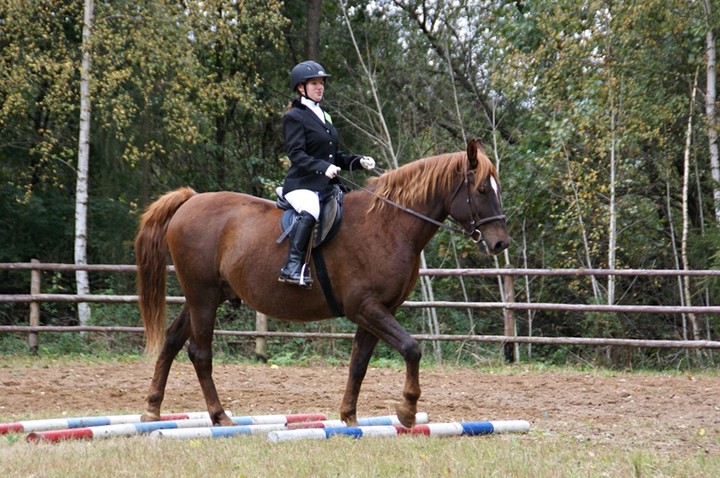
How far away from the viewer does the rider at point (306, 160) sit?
6.86 metres

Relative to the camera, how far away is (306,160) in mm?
6945

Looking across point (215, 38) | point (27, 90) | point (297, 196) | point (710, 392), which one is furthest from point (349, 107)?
point (297, 196)

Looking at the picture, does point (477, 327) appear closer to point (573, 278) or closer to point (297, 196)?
point (573, 278)

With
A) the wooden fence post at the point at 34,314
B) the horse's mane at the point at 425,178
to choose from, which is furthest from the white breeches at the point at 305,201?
the wooden fence post at the point at 34,314

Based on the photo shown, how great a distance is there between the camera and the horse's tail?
7902mm

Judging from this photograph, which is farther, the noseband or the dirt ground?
the dirt ground

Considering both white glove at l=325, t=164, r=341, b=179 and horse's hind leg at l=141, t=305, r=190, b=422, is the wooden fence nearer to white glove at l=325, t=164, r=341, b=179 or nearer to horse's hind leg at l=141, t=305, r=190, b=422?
horse's hind leg at l=141, t=305, r=190, b=422

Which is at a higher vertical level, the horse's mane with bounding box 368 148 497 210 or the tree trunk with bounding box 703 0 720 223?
the tree trunk with bounding box 703 0 720 223

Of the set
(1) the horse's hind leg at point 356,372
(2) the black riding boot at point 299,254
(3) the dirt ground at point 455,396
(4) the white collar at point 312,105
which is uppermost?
(4) the white collar at point 312,105

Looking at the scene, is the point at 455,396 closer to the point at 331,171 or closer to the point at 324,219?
the point at 324,219

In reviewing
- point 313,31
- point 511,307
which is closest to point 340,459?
point 511,307

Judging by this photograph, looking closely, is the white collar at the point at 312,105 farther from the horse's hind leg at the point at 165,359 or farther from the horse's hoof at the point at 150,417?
the horse's hoof at the point at 150,417

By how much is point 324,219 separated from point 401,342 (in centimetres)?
112

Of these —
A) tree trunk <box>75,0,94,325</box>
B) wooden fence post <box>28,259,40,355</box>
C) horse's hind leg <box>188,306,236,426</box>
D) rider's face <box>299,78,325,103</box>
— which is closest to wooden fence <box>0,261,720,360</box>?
wooden fence post <box>28,259,40,355</box>
